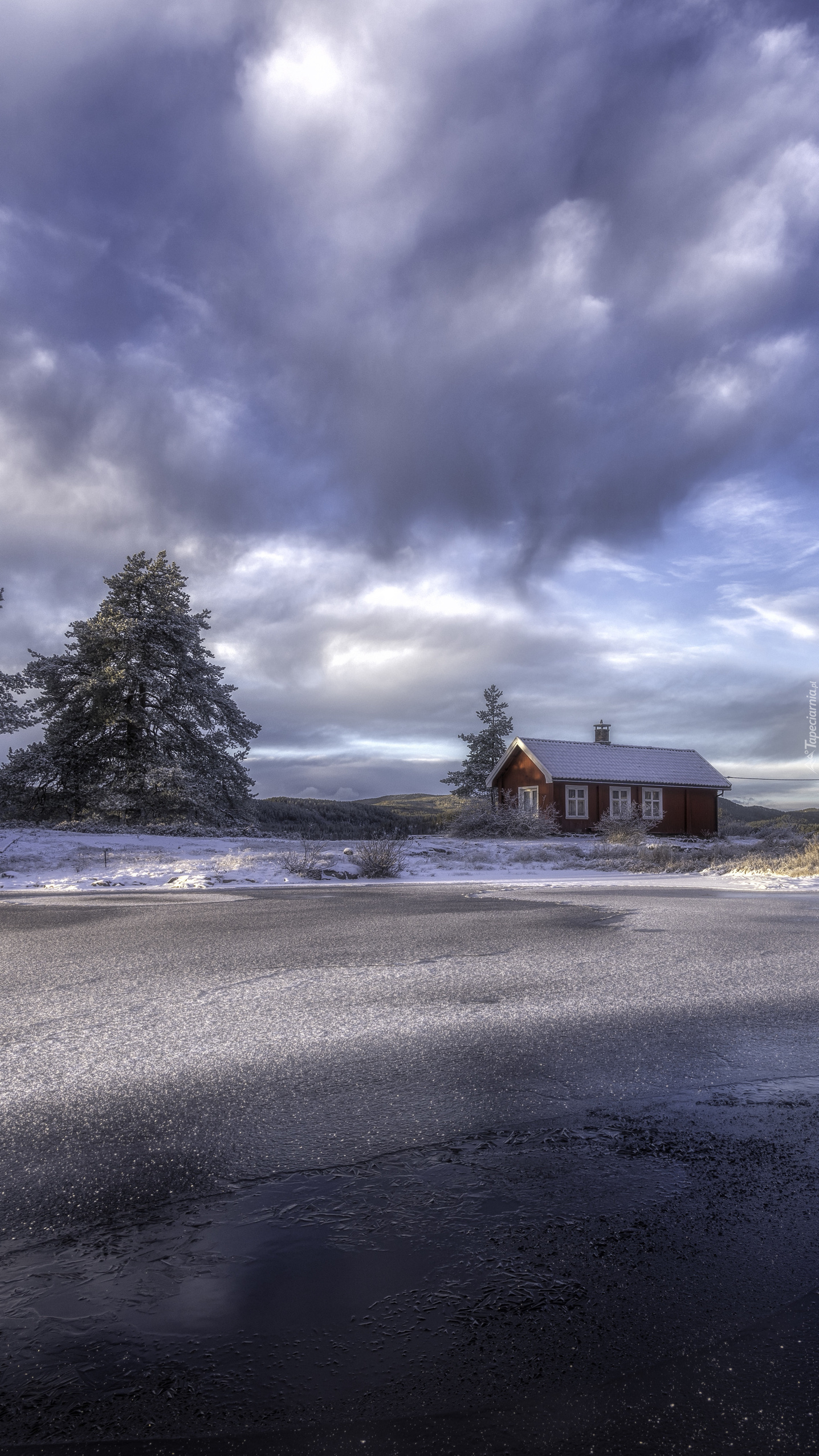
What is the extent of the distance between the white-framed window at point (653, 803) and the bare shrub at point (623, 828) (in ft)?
6.99

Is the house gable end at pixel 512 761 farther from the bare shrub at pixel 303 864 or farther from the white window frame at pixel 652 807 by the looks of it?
the bare shrub at pixel 303 864

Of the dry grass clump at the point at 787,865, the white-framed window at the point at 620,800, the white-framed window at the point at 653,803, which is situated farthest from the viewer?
the white-framed window at the point at 653,803

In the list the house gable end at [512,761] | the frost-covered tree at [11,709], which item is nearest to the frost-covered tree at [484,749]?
the house gable end at [512,761]

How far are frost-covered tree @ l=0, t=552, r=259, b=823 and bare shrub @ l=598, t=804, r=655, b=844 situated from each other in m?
13.9

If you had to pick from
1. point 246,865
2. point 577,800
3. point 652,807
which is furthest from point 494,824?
point 246,865

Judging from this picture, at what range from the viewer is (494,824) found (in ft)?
104

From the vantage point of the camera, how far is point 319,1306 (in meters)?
2.01

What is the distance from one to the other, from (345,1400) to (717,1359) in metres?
0.83

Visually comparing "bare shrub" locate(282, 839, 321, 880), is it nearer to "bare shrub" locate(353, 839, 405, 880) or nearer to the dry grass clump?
"bare shrub" locate(353, 839, 405, 880)

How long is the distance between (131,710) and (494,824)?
14.3 metres

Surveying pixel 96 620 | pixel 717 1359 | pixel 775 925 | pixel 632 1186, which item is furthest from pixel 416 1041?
pixel 96 620

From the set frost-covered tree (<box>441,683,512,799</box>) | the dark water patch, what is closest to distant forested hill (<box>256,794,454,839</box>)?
frost-covered tree (<box>441,683,512,799</box>)

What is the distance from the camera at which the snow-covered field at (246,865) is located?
15.7m

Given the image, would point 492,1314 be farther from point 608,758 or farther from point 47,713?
point 608,758
